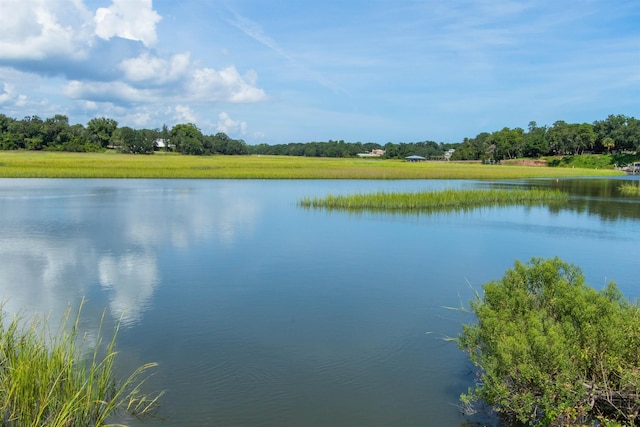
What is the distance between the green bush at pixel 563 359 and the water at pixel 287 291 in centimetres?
77

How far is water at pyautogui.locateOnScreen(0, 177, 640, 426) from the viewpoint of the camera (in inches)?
211

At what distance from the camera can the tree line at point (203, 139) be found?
75812 mm

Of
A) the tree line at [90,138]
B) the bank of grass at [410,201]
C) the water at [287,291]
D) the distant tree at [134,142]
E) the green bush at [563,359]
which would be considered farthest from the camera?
the distant tree at [134,142]

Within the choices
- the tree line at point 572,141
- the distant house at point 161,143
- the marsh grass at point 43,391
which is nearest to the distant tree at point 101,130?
the distant house at point 161,143

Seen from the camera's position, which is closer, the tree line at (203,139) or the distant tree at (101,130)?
the tree line at (203,139)

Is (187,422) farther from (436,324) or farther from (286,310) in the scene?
(436,324)

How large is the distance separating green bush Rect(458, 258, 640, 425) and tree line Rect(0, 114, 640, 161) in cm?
7911

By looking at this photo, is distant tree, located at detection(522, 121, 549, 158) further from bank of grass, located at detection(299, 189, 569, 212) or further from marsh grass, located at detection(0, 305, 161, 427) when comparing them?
marsh grass, located at detection(0, 305, 161, 427)

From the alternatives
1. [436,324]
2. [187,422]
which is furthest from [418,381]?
[187,422]

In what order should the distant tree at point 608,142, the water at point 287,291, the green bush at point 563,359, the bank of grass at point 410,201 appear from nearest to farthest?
1. the green bush at point 563,359
2. the water at point 287,291
3. the bank of grass at point 410,201
4. the distant tree at point 608,142

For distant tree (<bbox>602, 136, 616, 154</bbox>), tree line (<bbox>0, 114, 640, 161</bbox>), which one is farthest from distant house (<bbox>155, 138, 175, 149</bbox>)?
distant tree (<bbox>602, 136, 616, 154</bbox>)

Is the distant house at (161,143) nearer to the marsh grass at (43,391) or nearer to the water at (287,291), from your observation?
the water at (287,291)

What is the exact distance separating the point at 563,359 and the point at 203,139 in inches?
3820

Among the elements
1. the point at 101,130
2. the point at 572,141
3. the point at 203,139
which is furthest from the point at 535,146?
the point at 101,130
